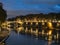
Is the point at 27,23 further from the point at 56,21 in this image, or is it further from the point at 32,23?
the point at 56,21

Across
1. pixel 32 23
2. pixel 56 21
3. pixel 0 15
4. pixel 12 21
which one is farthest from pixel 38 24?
pixel 0 15

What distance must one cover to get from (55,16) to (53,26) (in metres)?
4.84

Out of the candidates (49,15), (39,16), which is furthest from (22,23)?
(49,15)

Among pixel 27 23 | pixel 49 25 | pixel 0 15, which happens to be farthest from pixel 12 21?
pixel 0 15

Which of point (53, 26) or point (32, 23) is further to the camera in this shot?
point (32, 23)

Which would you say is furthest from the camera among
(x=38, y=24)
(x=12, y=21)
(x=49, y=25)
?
(x=12, y=21)

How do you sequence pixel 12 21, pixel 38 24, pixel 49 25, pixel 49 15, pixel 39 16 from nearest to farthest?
pixel 49 25 → pixel 49 15 → pixel 39 16 → pixel 38 24 → pixel 12 21

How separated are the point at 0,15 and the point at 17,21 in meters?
108

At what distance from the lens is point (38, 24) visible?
528 ft

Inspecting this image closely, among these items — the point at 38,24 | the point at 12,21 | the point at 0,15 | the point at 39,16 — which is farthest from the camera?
the point at 12,21

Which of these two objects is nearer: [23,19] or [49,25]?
[49,25]

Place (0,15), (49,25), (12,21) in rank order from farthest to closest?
1. (12,21)
2. (49,25)
3. (0,15)

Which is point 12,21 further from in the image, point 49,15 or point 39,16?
point 49,15

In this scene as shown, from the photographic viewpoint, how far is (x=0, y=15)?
182 ft
